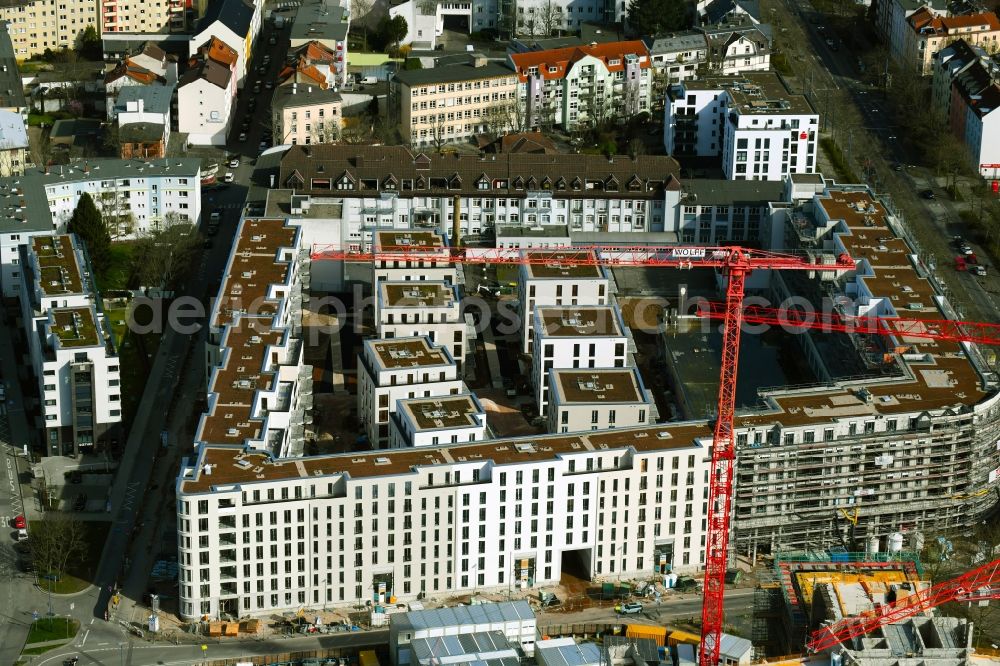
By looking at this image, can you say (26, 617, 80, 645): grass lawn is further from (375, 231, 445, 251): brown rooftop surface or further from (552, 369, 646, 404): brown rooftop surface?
(375, 231, 445, 251): brown rooftop surface

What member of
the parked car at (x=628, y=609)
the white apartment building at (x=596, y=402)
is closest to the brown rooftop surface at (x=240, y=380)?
the white apartment building at (x=596, y=402)

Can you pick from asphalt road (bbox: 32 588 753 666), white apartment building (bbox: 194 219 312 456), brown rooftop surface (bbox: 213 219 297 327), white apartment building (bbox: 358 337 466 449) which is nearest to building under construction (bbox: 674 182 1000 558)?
asphalt road (bbox: 32 588 753 666)

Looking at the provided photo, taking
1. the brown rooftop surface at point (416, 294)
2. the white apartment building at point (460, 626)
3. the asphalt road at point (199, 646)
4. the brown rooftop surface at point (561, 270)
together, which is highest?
the brown rooftop surface at point (561, 270)

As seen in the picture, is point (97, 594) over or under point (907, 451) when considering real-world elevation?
under

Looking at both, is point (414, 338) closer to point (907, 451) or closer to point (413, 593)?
point (413, 593)

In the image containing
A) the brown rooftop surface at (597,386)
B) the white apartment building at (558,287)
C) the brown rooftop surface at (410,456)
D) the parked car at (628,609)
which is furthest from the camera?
the white apartment building at (558,287)

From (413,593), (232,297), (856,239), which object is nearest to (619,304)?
(856,239)

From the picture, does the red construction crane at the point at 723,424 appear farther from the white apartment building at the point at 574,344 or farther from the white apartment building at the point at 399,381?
the white apartment building at the point at 399,381
